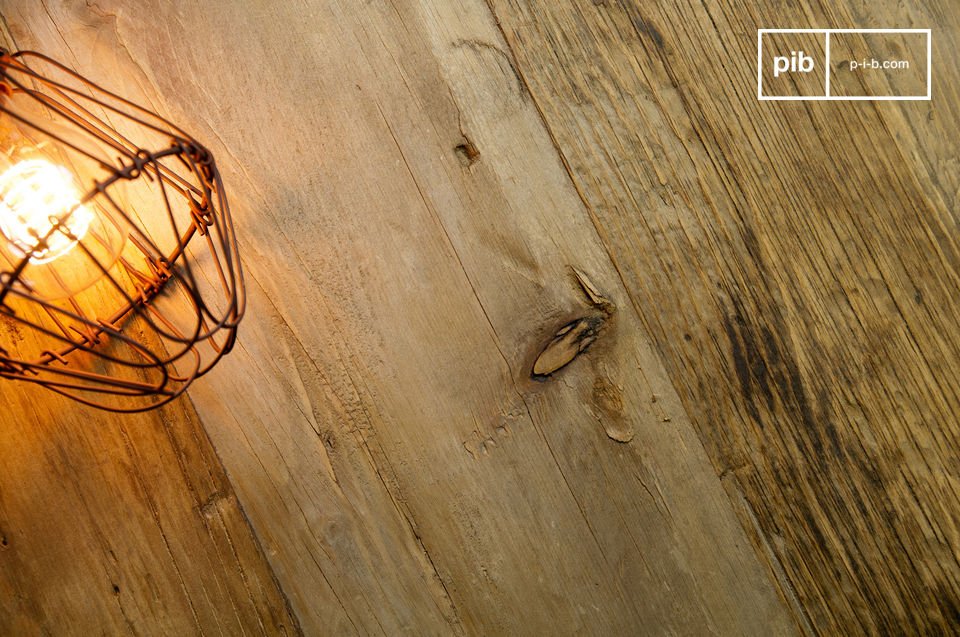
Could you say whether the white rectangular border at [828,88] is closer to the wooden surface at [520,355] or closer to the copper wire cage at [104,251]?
the wooden surface at [520,355]

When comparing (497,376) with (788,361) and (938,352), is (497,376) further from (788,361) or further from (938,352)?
(938,352)

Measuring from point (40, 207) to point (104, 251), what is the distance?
0.06m


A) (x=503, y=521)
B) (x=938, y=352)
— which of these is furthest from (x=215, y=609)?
(x=938, y=352)

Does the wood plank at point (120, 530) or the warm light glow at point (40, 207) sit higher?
the warm light glow at point (40, 207)

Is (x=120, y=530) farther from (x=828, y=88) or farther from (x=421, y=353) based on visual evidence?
(x=828, y=88)

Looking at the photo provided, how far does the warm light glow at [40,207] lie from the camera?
1.80 feet

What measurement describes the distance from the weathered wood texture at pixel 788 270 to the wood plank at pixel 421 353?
0.15 feet

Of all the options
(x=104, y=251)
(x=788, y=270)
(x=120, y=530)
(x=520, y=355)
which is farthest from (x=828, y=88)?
(x=120, y=530)

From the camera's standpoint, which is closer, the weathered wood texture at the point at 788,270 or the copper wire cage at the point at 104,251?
the copper wire cage at the point at 104,251

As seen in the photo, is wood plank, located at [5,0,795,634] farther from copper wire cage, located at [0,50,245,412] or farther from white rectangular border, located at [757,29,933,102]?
white rectangular border, located at [757,29,933,102]

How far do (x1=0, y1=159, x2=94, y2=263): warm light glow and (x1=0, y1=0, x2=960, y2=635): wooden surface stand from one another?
0.16 metres

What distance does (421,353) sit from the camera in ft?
2.33

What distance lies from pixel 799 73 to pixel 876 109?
0.31 ft

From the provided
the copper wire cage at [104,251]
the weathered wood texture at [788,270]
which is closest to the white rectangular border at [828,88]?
the weathered wood texture at [788,270]
